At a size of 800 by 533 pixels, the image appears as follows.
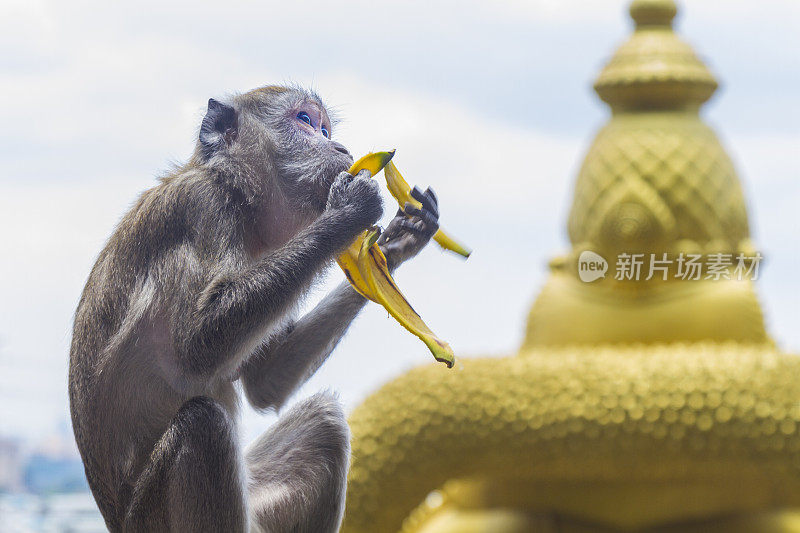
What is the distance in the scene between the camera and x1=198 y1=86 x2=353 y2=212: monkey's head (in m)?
2.61

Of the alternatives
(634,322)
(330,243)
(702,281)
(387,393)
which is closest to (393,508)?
(387,393)

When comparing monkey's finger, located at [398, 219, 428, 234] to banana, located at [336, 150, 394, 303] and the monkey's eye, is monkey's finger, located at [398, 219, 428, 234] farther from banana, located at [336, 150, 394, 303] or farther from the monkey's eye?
the monkey's eye

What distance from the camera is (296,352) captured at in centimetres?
285

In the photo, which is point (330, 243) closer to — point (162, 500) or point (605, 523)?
point (162, 500)

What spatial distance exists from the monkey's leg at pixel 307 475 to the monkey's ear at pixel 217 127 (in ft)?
2.31

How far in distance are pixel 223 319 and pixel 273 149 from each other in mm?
509

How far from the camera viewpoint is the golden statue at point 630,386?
704 centimetres

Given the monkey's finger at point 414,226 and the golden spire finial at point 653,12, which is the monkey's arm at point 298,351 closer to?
the monkey's finger at point 414,226

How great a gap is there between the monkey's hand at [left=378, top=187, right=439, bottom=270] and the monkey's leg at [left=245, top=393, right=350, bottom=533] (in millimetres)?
425

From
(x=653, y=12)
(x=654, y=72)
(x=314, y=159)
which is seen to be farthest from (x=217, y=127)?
(x=653, y=12)

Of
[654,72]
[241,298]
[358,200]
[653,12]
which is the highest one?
[358,200]

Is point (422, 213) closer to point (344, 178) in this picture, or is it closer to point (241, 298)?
point (344, 178)

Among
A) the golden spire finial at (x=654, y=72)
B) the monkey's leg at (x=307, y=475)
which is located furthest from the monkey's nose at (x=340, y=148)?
the golden spire finial at (x=654, y=72)

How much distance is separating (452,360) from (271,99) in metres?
0.97
